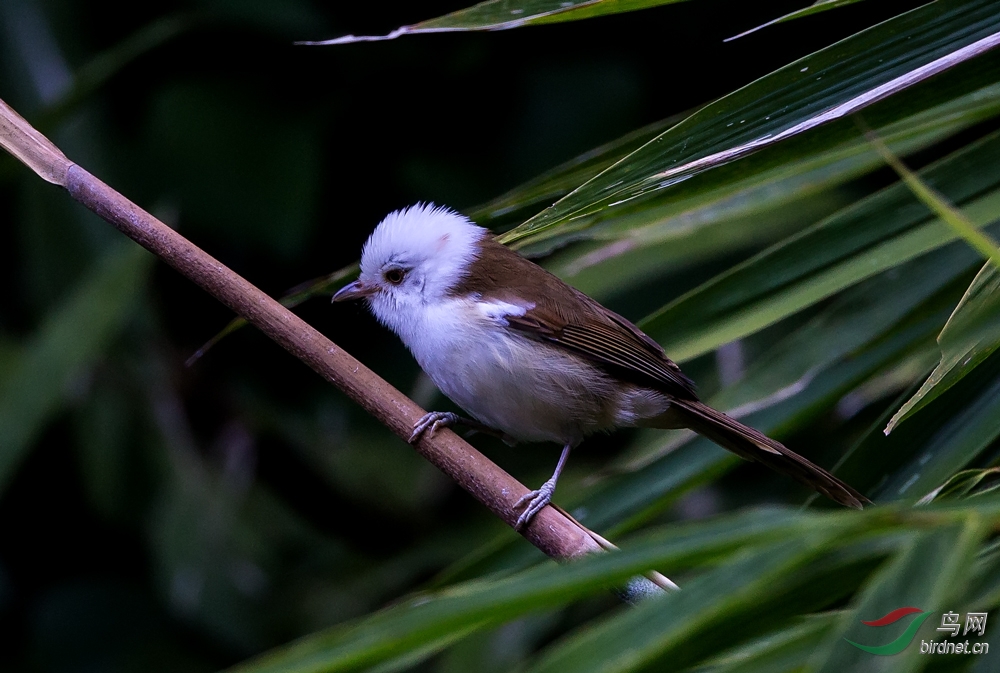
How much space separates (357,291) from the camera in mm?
2363

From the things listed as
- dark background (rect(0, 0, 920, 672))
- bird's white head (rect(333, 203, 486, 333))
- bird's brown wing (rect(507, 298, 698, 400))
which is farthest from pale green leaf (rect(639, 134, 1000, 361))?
dark background (rect(0, 0, 920, 672))

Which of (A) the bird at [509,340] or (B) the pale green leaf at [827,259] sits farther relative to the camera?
(A) the bird at [509,340]

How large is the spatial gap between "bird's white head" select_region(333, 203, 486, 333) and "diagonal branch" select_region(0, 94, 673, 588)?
764 millimetres

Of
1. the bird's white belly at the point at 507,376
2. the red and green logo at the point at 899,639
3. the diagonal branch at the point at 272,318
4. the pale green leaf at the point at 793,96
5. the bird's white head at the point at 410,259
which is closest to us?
the red and green logo at the point at 899,639

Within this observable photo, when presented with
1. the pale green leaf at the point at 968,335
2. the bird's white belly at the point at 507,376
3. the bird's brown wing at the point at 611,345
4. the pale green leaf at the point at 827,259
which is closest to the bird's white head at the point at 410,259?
the bird's white belly at the point at 507,376

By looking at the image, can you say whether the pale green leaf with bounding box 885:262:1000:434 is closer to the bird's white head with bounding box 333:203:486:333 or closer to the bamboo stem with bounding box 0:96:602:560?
the bamboo stem with bounding box 0:96:602:560

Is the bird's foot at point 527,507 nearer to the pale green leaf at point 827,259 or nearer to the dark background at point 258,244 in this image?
the pale green leaf at point 827,259

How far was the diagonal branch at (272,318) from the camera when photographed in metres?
1.46

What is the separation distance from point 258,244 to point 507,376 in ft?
A: 4.78

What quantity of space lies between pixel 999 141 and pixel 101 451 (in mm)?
2812

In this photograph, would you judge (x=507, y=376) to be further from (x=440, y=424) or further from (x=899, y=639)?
(x=899, y=639)

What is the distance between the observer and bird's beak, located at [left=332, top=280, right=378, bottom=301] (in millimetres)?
2352

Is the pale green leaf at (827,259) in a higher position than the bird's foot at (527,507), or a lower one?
higher

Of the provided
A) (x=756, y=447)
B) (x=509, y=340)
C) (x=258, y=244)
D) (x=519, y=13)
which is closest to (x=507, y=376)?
(x=509, y=340)
